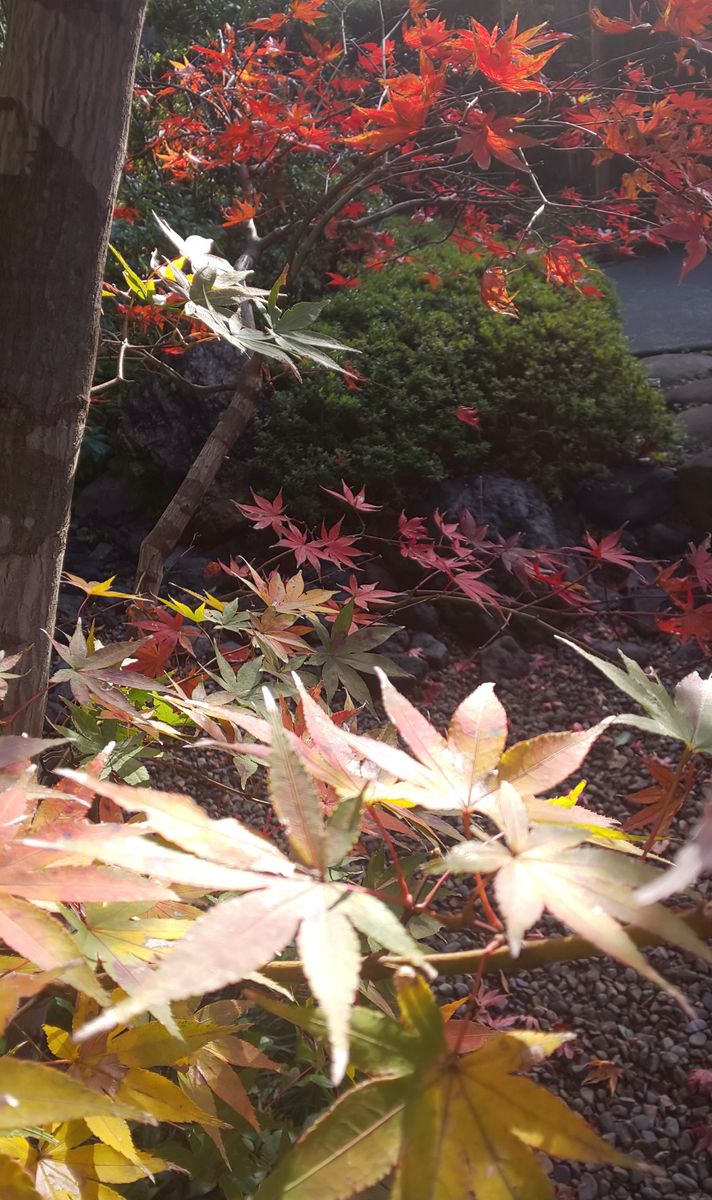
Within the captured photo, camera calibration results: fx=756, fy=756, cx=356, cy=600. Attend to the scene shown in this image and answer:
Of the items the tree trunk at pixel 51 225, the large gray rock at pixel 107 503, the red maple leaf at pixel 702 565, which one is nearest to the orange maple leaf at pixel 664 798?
the tree trunk at pixel 51 225

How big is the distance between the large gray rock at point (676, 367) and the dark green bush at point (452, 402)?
765 mm

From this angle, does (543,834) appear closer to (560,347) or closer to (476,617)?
(476,617)

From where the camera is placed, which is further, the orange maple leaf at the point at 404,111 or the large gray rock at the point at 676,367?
the large gray rock at the point at 676,367

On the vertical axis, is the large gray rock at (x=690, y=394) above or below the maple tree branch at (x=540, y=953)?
above

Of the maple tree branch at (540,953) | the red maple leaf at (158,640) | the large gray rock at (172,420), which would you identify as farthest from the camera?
the large gray rock at (172,420)

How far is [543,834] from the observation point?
0.35 meters

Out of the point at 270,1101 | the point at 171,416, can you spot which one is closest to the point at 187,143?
the point at 171,416

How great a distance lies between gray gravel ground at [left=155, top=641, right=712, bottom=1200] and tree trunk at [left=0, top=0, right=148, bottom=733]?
545mm

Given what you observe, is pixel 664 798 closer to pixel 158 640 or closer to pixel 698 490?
pixel 158 640

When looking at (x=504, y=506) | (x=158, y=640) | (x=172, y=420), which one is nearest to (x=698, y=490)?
(x=504, y=506)

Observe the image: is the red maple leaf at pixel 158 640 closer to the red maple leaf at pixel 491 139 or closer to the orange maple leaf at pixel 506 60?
the red maple leaf at pixel 491 139


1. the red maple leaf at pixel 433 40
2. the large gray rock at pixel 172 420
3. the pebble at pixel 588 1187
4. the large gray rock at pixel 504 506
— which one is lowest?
the pebble at pixel 588 1187

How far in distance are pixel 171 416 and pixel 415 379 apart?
41.8 inches

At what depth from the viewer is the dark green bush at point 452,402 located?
10.2 ft
